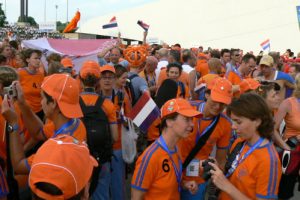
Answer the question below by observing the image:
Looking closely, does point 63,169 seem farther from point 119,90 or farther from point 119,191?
point 119,90

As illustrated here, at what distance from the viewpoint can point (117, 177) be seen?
15.5ft

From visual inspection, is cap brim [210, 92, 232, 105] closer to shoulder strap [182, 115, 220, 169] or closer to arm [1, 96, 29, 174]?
shoulder strap [182, 115, 220, 169]

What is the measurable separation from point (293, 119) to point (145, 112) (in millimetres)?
1834

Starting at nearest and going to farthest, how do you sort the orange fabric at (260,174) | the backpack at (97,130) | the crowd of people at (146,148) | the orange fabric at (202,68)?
the crowd of people at (146,148)
the orange fabric at (260,174)
the backpack at (97,130)
the orange fabric at (202,68)

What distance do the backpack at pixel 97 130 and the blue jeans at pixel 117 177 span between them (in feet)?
2.36

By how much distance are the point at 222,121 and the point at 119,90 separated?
1765 mm

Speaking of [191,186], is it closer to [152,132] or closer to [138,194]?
[138,194]

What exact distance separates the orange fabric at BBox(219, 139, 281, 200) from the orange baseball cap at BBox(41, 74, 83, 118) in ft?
4.16

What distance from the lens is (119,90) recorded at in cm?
512

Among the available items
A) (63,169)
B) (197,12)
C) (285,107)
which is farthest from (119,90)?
(197,12)

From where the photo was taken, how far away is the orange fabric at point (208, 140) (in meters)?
3.69

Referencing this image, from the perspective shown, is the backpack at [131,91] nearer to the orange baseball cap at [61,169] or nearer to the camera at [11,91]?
the camera at [11,91]

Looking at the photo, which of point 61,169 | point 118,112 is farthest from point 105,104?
point 61,169

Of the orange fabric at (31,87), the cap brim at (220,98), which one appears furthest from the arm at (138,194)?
the orange fabric at (31,87)
